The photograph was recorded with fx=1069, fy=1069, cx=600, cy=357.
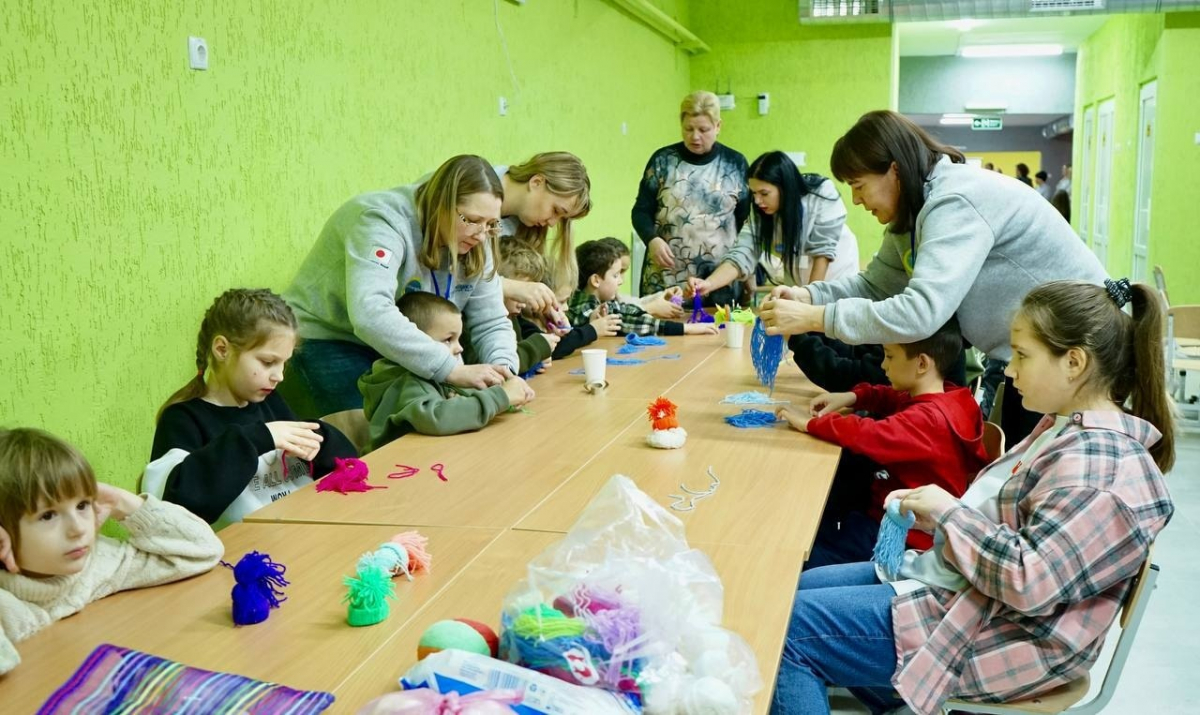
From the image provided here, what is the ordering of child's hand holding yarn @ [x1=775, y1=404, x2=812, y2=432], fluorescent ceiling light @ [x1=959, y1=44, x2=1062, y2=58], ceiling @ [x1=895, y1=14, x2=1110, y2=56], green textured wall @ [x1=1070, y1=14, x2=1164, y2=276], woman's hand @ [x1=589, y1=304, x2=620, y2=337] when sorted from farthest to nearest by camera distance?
fluorescent ceiling light @ [x1=959, y1=44, x2=1062, y2=58] → ceiling @ [x1=895, y1=14, x2=1110, y2=56] → green textured wall @ [x1=1070, y1=14, x2=1164, y2=276] → woman's hand @ [x1=589, y1=304, x2=620, y2=337] → child's hand holding yarn @ [x1=775, y1=404, x2=812, y2=432]

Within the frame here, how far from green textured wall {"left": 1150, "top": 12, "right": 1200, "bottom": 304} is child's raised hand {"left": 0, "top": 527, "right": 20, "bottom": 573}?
9.89 m

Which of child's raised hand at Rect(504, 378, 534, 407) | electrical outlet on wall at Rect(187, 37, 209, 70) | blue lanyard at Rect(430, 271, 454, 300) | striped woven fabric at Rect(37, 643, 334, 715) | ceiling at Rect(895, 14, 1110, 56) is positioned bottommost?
striped woven fabric at Rect(37, 643, 334, 715)

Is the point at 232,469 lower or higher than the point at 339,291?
lower

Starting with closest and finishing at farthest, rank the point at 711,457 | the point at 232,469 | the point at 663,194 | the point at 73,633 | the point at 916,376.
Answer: the point at 73,633, the point at 232,469, the point at 711,457, the point at 916,376, the point at 663,194

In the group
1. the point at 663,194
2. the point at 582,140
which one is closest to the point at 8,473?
the point at 663,194

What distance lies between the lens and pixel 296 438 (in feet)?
7.22

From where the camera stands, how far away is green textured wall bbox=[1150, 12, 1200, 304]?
9.27m

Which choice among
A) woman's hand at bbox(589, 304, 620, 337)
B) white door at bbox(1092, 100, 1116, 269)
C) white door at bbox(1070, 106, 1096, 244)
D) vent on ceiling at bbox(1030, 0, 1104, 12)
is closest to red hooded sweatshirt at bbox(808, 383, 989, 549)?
woman's hand at bbox(589, 304, 620, 337)

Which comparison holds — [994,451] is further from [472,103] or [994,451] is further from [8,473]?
[472,103]

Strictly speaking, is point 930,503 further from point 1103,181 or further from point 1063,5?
point 1103,181

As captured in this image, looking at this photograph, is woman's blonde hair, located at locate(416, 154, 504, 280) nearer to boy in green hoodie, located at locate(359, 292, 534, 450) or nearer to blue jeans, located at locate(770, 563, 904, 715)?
boy in green hoodie, located at locate(359, 292, 534, 450)

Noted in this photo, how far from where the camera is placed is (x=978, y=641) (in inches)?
70.0

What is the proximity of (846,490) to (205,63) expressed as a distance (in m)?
2.26

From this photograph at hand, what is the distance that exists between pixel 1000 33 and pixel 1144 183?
11.1 ft
